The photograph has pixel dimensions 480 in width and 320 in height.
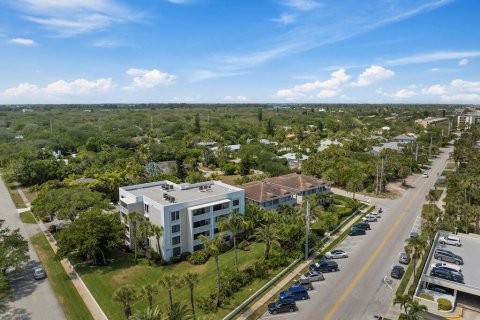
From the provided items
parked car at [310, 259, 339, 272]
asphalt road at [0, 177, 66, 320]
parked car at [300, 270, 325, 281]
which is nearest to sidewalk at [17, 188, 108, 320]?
asphalt road at [0, 177, 66, 320]

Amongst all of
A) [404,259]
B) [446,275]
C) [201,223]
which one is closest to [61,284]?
[201,223]

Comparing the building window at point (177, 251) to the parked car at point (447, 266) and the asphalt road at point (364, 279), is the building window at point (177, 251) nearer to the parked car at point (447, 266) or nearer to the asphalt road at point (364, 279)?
the asphalt road at point (364, 279)

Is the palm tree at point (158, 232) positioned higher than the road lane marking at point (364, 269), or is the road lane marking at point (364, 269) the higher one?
the palm tree at point (158, 232)

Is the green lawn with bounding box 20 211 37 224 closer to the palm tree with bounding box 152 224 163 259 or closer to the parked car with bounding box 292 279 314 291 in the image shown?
the palm tree with bounding box 152 224 163 259

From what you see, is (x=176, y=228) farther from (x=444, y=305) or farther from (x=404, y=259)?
(x=444, y=305)

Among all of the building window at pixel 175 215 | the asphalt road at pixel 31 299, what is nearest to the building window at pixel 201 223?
the building window at pixel 175 215

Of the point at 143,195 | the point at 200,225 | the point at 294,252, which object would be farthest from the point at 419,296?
the point at 143,195
